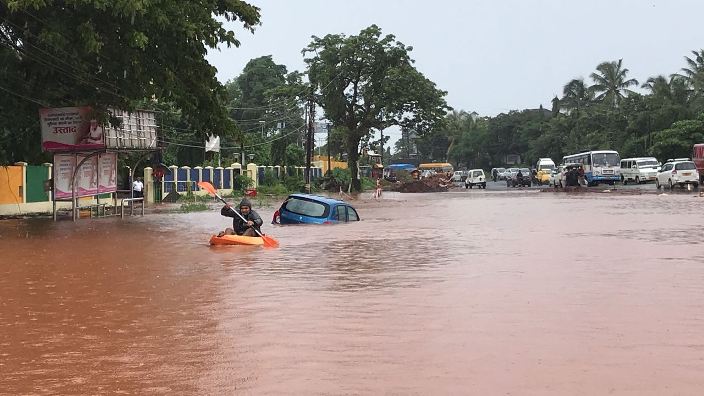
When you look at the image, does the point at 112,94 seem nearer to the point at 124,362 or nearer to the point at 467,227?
the point at 467,227

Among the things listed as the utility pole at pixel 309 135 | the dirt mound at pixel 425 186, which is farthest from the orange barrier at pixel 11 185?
the dirt mound at pixel 425 186

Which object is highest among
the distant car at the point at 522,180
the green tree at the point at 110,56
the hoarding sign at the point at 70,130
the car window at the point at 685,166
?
the green tree at the point at 110,56

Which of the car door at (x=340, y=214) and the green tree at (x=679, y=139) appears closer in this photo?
the car door at (x=340, y=214)

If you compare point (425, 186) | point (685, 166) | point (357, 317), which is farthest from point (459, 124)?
point (357, 317)

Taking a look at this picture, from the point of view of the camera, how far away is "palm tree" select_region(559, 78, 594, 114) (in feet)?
294

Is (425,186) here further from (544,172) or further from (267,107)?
(267,107)

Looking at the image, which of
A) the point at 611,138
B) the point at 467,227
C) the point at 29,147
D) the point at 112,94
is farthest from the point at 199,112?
the point at 611,138

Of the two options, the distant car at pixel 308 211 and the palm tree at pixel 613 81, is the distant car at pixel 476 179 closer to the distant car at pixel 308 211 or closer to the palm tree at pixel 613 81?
the palm tree at pixel 613 81

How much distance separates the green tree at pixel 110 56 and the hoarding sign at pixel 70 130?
0.70 meters

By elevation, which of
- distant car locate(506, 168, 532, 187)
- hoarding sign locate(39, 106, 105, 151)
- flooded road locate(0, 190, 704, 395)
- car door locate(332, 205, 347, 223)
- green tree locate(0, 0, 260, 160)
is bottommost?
flooded road locate(0, 190, 704, 395)

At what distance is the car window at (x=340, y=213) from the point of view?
2256 centimetres

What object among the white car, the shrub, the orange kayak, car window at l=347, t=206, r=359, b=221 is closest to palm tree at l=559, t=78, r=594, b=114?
the white car

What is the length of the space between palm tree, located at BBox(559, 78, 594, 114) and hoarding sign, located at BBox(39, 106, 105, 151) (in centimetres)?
7337

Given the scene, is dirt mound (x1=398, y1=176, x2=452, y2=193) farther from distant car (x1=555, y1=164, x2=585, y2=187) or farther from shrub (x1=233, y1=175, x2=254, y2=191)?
shrub (x1=233, y1=175, x2=254, y2=191)
